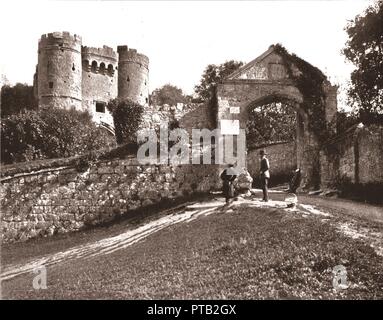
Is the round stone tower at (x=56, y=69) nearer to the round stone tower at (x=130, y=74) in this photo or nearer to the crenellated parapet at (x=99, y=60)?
the crenellated parapet at (x=99, y=60)

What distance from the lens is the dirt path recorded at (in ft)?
40.5

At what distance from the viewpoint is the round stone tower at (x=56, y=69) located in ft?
161

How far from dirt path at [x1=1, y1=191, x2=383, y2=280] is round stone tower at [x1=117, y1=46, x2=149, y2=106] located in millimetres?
37227

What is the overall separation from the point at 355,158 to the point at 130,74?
123ft

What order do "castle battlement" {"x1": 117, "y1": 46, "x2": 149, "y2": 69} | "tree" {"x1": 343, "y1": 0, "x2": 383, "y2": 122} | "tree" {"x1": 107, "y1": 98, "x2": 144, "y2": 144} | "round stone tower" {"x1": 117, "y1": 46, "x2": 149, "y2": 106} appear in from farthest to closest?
"castle battlement" {"x1": 117, "y1": 46, "x2": 149, "y2": 69} < "round stone tower" {"x1": 117, "y1": 46, "x2": 149, "y2": 106} < "tree" {"x1": 107, "y1": 98, "x2": 144, "y2": 144} < "tree" {"x1": 343, "y1": 0, "x2": 383, "y2": 122}

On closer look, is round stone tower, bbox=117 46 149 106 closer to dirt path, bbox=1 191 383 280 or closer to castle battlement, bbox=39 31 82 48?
castle battlement, bbox=39 31 82 48

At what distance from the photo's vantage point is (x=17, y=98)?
52.1 m

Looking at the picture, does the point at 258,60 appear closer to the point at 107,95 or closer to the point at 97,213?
the point at 97,213

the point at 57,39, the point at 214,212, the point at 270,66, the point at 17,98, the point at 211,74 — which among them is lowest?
the point at 214,212

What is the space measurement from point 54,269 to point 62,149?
45.7ft

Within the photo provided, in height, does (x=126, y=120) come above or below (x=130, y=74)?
below

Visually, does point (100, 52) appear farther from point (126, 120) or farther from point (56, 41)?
point (126, 120)

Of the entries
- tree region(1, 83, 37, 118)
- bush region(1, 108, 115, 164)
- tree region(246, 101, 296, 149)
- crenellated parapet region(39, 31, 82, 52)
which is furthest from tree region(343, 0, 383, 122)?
tree region(1, 83, 37, 118)

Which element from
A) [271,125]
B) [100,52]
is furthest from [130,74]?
[271,125]
